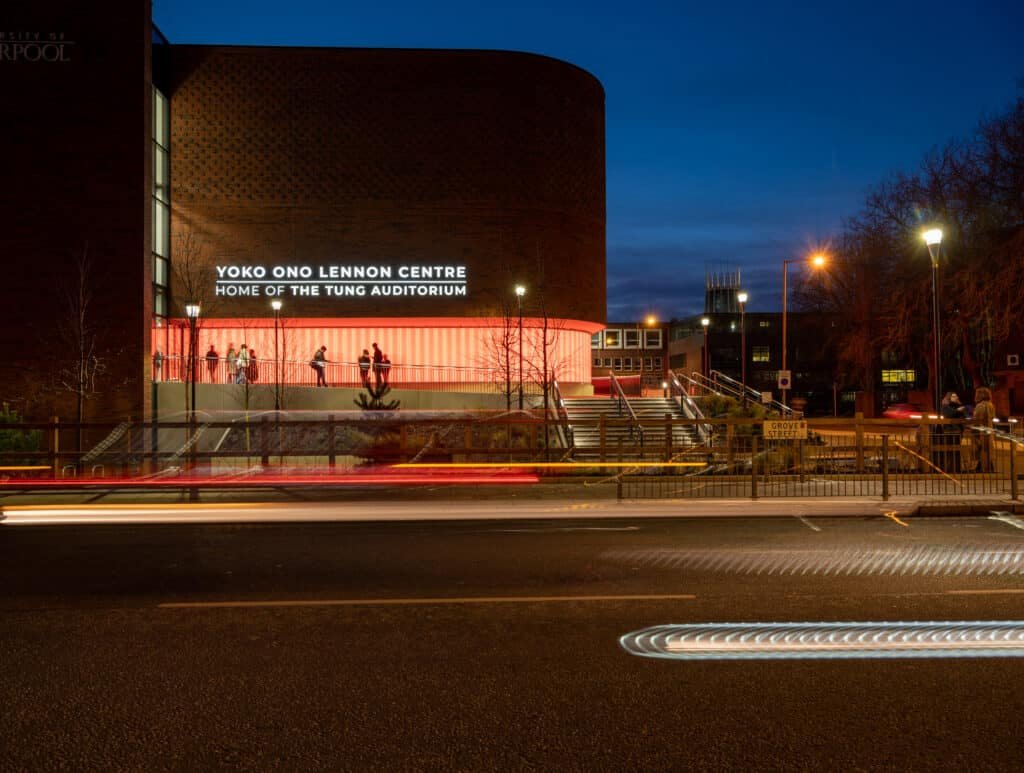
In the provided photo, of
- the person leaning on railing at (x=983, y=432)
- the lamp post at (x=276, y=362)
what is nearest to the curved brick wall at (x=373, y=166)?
the lamp post at (x=276, y=362)

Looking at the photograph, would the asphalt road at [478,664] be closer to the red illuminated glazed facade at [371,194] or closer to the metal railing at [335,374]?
the metal railing at [335,374]

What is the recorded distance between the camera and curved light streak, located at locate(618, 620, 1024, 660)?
610 cm

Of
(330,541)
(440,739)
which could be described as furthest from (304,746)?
(330,541)

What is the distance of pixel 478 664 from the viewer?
5.91 meters

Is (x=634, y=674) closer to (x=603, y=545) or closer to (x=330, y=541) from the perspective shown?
(x=603, y=545)

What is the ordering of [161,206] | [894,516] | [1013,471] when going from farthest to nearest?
[161,206]
[1013,471]
[894,516]

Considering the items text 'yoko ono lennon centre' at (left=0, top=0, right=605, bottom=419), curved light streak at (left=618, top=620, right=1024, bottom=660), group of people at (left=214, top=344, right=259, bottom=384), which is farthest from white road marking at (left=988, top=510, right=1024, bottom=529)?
group of people at (left=214, top=344, right=259, bottom=384)

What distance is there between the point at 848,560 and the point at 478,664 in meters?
5.49

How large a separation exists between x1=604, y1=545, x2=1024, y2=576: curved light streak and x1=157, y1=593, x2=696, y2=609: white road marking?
1.55 metres

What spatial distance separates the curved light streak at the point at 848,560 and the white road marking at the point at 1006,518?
2285mm

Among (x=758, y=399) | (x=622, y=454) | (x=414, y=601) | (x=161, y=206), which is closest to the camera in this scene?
(x=414, y=601)

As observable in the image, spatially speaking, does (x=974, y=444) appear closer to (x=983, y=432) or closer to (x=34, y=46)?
(x=983, y=432)

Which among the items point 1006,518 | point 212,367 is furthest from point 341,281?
point 1006,518

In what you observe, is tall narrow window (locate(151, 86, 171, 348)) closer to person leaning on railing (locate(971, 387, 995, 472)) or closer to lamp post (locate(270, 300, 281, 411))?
lamp post (locate(270, 300, 281, 411))
